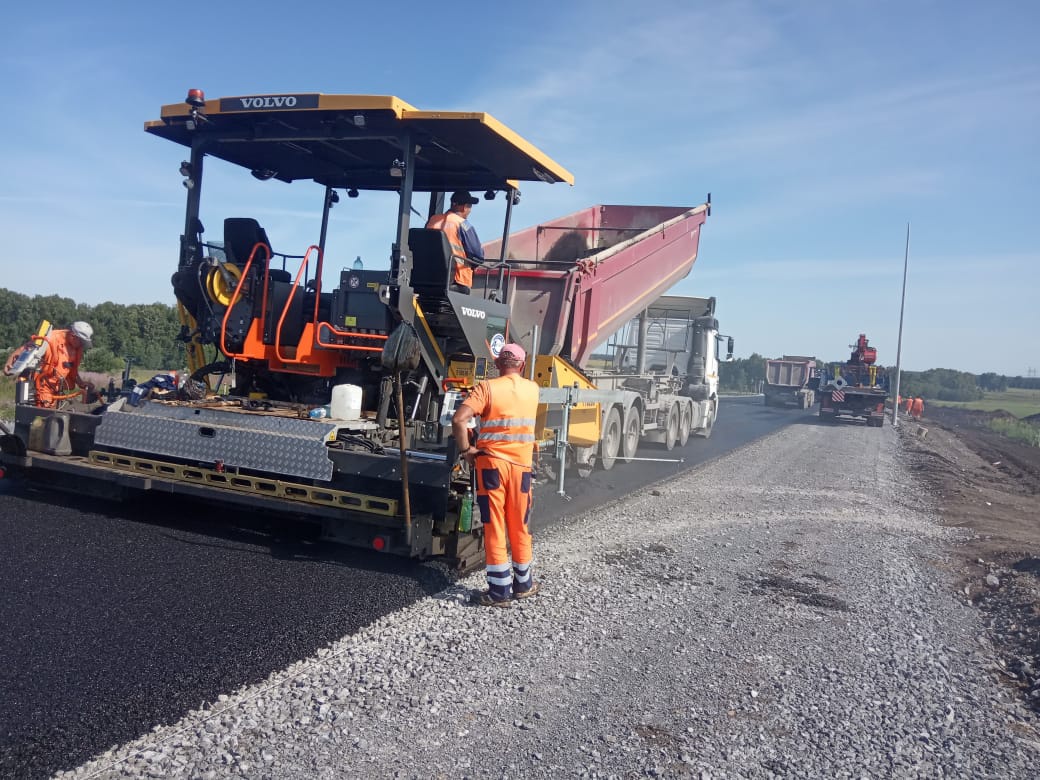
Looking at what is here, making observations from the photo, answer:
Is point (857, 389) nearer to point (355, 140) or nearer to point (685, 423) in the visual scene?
point (685, 423)

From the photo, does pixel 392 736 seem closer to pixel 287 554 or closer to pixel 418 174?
pixel 287 554

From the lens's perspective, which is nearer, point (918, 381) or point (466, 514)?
point (466, 514)

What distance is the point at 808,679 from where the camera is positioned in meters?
3.97

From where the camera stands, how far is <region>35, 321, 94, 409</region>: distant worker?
7418mm

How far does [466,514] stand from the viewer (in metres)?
5.02

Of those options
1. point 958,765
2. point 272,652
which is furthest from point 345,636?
point 958,765

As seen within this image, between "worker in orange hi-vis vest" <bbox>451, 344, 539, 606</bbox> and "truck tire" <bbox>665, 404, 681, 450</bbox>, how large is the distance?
32.0ft

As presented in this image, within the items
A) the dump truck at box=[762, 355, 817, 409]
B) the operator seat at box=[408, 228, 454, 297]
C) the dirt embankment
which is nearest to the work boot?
the operator seat at box=[408, 228, 454, 297]

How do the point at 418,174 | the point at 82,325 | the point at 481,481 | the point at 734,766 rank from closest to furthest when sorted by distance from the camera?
the point at 734,766 < the point at 481,481 < the point at 418,174 < the point at 82,325

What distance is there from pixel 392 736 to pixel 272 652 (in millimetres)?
992

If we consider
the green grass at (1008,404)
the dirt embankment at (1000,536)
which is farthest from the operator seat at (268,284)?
the green grass at (1008,404)

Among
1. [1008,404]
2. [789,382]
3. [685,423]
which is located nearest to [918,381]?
[1008,404]

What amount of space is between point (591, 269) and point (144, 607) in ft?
20.9

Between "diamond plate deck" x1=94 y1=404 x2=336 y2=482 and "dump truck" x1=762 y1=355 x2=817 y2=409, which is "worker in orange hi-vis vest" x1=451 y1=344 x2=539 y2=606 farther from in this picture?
"dump truck" x1=762 y1=355 x2=817 y2=409
